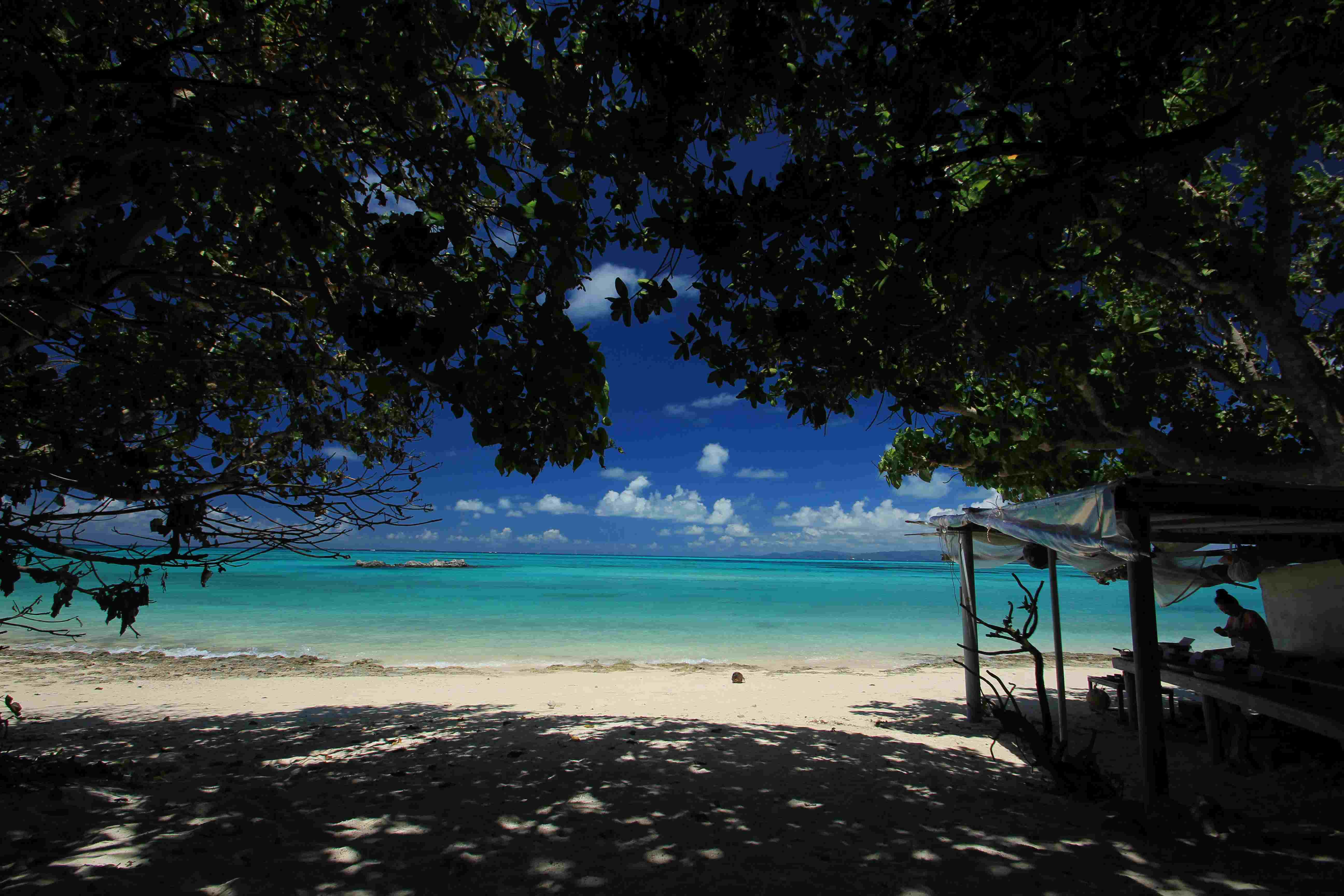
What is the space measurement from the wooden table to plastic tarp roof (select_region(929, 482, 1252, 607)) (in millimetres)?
1106

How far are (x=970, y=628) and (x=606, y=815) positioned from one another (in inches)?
196

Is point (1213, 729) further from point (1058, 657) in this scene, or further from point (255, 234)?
point (255, 234)

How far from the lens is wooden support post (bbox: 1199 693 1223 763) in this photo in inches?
221

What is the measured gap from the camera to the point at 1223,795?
15.6 ft

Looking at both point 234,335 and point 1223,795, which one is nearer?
point 1223,795

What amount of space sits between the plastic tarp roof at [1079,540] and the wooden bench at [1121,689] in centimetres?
127

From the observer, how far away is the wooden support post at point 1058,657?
5719 mm

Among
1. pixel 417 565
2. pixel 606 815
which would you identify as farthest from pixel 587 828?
pixel 417 565

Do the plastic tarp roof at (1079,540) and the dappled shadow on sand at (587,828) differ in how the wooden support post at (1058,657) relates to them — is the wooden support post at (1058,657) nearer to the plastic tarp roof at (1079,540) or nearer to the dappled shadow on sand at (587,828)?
the plastic tarp roof at (1079,540)

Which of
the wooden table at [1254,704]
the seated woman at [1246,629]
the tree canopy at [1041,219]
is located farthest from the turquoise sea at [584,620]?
the seated woman at [1246,629]

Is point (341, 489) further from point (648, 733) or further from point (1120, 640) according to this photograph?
point (1120, 640)

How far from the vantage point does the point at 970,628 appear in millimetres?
7105

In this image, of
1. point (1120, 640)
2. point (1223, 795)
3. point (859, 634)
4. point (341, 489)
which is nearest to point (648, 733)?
point (341, 489)

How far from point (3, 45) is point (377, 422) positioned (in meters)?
3.78
